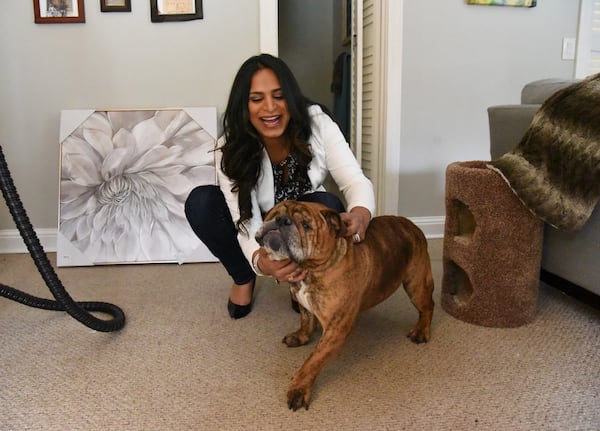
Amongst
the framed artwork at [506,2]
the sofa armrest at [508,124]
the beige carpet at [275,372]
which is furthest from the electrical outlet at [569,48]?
the beige carpet at [275,372]

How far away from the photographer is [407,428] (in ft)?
3.25

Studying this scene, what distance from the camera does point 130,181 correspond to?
2.18m

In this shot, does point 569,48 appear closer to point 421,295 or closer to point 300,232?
point 421,295

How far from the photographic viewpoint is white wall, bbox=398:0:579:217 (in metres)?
2.34

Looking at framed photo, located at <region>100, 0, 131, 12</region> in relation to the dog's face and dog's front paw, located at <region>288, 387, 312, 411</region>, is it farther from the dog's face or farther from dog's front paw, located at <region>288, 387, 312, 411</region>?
dog's front paw, located at <region>288, 387, 312, 411</region>

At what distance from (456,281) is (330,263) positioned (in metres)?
0.68

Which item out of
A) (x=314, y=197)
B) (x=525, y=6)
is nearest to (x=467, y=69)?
(x=525, y=6)

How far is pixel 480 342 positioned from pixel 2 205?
214 cm

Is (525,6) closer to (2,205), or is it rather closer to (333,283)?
(333,283)

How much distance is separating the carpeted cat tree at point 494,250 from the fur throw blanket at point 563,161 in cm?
7

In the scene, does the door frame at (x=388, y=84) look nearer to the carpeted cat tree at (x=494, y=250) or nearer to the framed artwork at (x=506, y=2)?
the framed artwork at (x=506, y=2)

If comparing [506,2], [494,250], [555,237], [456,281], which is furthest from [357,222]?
[506,2]

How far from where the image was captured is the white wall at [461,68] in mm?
2340

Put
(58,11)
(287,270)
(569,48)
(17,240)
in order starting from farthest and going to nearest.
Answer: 1. (569,48)
2. (17,240)
3. (58,11)
4. (287,270)
